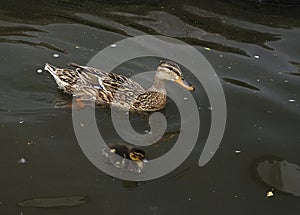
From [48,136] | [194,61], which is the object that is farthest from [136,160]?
[194,61]

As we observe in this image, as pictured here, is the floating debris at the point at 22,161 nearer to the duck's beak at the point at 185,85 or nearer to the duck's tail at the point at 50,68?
the duck's tail at the point at 50,68

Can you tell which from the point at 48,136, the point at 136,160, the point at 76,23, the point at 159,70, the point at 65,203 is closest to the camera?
the point at 65,203

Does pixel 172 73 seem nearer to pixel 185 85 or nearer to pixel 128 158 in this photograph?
pixel 185 85

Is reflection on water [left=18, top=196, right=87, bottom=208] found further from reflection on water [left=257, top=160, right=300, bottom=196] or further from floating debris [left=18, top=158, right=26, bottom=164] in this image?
reflection on water [left=257, top=160, right=300, bottom=196]

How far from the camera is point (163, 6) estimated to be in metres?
8.59

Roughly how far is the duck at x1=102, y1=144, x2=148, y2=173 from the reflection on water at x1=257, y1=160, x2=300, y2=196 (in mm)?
1241

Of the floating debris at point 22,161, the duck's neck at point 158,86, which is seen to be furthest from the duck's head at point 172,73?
the floating debris at point 22,161

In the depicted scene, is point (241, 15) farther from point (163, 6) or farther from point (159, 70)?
point (159, 70)

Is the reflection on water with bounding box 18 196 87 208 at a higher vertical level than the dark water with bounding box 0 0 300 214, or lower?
lower

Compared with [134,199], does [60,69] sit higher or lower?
higher

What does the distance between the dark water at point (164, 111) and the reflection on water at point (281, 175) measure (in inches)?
0.4

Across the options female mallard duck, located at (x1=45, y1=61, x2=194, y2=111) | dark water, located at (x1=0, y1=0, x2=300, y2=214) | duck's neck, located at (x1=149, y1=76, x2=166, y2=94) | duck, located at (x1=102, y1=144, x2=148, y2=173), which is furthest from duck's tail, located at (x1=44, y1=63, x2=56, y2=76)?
duck, located at (x1=102, y1=144, x2=148, y2=173)

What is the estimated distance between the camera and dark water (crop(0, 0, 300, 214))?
4.84m

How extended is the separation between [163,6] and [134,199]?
4.57 m
